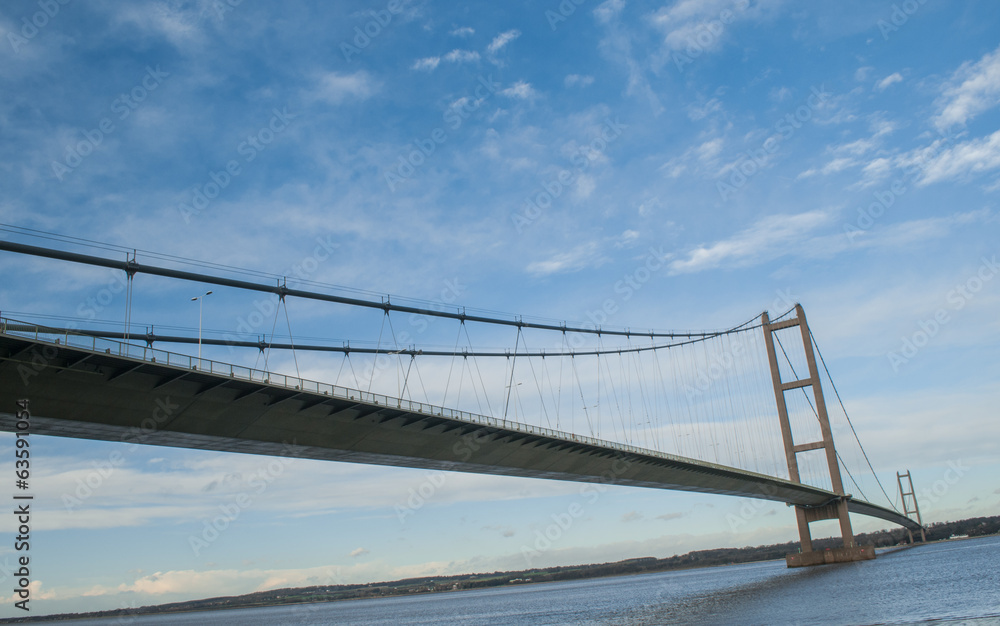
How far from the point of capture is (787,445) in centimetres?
7438

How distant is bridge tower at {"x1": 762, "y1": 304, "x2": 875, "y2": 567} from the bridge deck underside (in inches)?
1463

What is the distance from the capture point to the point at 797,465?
73.0 m

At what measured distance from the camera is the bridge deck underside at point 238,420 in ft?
74.6

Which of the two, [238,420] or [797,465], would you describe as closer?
[238,420]

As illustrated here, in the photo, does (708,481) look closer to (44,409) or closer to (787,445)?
(787,445)

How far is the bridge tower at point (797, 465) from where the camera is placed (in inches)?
2889

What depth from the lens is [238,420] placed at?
27969 mm

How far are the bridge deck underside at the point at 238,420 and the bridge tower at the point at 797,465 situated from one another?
37.2 metres

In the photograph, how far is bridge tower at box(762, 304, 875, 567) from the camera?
241 ft

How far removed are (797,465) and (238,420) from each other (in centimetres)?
6137

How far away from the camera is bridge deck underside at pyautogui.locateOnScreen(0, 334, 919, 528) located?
74.6 ft

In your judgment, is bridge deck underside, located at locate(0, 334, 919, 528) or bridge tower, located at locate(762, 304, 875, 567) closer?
bridge deck underside, located at locate(0, 334, 919, 528)

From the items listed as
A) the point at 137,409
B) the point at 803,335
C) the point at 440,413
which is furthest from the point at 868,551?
the point at 137,409

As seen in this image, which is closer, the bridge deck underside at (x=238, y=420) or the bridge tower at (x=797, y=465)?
the bridge deck underside at (x=238, y=420)
